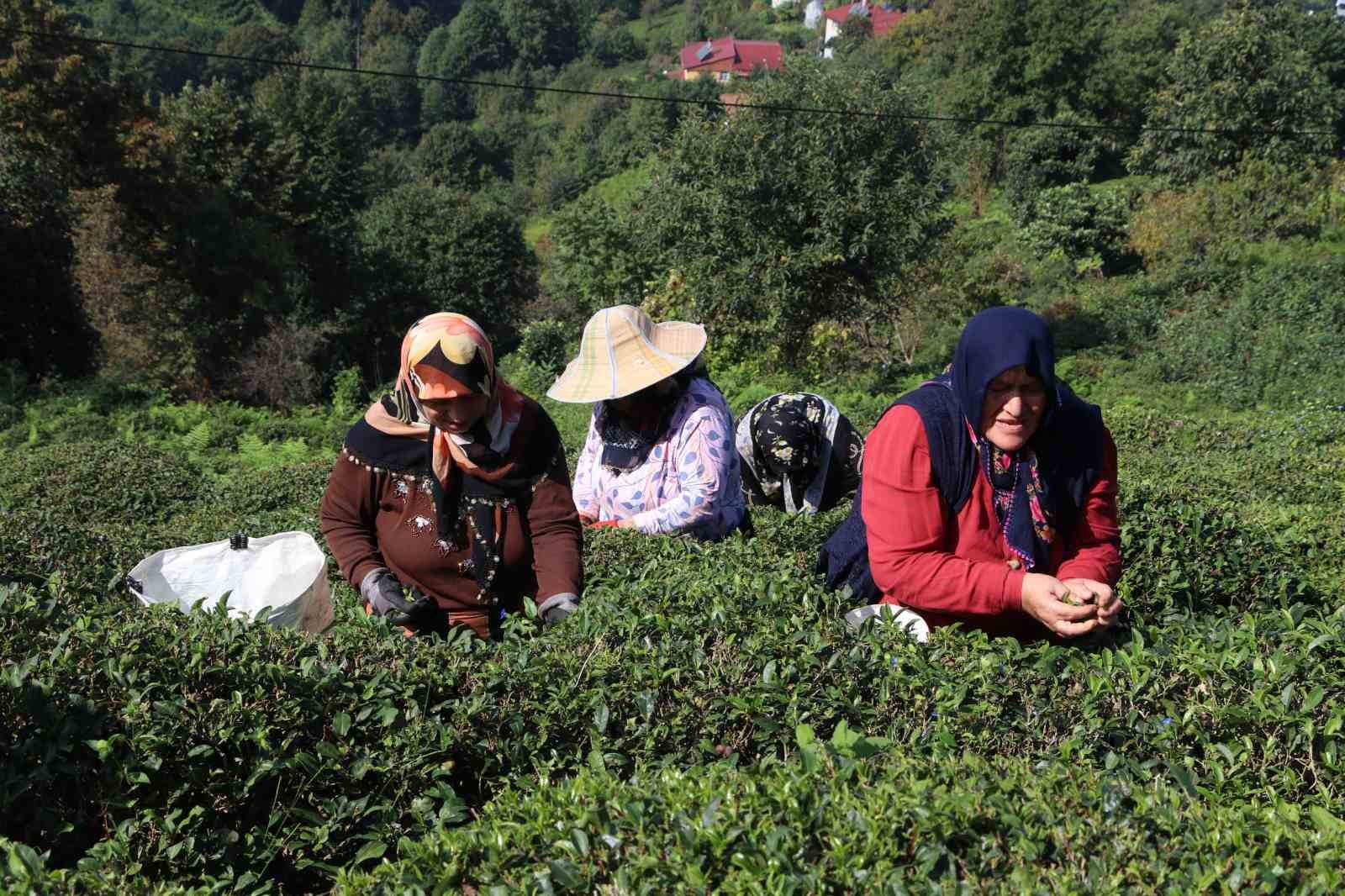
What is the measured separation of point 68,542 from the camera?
17.7ft

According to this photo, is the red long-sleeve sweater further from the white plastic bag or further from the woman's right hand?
the white plastic bag

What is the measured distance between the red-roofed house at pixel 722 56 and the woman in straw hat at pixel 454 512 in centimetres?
7802

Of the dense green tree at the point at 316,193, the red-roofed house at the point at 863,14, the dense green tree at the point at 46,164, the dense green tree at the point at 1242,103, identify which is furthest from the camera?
the red-roofed house at the point at 863,14

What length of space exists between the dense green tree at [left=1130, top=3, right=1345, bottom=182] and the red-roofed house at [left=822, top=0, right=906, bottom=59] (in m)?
48.9

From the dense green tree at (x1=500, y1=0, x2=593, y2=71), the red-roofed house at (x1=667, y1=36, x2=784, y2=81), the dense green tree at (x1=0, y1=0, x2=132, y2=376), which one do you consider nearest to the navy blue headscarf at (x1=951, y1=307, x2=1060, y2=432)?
the dense green tree at (x1=0, y1=0, x2=132, y2=376)

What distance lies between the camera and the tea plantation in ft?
6.32

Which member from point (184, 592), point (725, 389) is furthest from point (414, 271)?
point (184, 592)

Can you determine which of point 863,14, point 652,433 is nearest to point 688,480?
point 652,433

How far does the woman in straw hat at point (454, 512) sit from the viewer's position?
316 cm

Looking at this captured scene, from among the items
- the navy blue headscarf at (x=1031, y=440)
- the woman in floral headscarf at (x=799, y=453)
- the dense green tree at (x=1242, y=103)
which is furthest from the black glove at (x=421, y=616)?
the dense green tree at (x=1242, y=103)

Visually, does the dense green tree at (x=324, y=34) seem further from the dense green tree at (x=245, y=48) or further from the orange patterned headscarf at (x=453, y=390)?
the orange patterned headscarf at (x=453, y=390)

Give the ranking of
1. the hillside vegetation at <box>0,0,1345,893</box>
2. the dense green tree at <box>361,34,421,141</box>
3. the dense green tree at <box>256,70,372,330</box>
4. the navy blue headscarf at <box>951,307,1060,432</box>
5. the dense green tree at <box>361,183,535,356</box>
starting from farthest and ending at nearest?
the dense green tree at <box>361,34,421,141</box>, the dense green tree at <box>361,183,535,356</box>, the dense green tree at <box>256,70,372,330</box>, the navy blue headscarf at <box>951,307,1060,432</box>, the hillside vegetation at <box>0,0,1345,893</box>

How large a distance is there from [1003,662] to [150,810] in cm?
213

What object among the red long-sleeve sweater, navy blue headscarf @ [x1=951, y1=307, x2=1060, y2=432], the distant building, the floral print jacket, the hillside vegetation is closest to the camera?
the hillside vegetation
